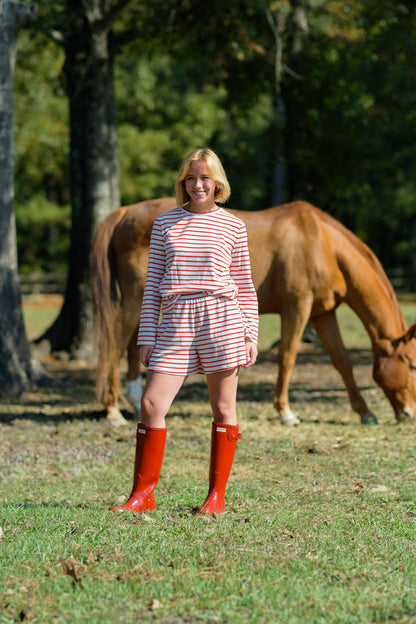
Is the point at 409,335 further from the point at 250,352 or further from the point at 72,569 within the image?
the point at 72,569

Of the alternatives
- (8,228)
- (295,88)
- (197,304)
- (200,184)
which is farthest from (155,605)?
(295,88)

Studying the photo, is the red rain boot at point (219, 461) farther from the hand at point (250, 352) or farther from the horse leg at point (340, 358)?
the horse leg at point (340, 358)

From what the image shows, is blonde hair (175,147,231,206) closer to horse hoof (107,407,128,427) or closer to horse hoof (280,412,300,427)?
horse hoof (107,407,128,427)

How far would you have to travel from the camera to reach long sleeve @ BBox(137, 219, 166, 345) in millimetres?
3900

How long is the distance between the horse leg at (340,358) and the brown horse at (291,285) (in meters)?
0.01

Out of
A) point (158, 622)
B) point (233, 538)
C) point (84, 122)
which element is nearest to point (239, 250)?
point (233, 538)

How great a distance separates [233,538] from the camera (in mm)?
3553

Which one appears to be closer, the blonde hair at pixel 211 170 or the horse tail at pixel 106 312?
the blonde hair at pixel 211 170

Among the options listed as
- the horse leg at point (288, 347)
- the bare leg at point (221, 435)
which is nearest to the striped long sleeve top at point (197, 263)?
the bare leg at point (221, 435)

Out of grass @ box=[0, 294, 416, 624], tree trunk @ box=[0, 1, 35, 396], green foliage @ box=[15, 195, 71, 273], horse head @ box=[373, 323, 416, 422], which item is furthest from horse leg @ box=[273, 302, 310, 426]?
green foliage @ box=[15, 195, 71, 273]

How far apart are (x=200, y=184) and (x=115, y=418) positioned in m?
3.51

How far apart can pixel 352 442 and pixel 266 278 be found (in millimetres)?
1756

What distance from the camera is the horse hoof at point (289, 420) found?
6858 mm

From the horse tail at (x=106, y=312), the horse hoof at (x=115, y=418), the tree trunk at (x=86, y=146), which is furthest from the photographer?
the tree trunk at (x=86, y=146)
